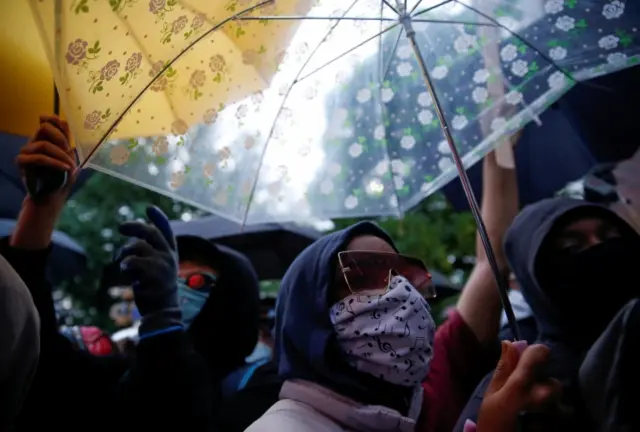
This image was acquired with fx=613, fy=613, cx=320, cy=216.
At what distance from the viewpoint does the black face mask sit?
2.08 metres

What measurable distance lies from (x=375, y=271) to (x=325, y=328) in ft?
0.76

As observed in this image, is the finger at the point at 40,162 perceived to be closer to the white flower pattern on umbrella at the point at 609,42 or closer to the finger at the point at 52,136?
the finger at the point at 52,136

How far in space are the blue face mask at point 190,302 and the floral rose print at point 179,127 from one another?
69 cm

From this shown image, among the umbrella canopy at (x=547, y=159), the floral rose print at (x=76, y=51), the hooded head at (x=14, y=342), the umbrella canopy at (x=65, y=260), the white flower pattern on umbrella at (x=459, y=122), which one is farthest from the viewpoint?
the umbrella canopy at (x=65, y=260)

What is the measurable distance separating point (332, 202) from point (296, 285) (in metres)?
0.56

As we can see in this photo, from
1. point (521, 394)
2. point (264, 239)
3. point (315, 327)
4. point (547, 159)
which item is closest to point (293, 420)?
point (315, 327)

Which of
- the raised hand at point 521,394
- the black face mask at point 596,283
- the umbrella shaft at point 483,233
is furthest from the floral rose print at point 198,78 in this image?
the black face mask at point 596,283

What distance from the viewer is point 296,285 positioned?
70.3 inches

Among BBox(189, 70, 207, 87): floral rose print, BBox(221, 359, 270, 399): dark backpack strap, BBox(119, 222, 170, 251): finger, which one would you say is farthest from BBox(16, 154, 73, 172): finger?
BBox(221, 359, 270, 399): dark backpack strap

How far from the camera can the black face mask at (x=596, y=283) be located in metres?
2.08

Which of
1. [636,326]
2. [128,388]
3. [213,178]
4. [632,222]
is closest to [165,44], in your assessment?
[213,178]

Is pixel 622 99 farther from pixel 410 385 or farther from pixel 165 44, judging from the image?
pixel 165 44

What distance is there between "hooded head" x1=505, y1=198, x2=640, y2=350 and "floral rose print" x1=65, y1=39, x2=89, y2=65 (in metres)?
1.63

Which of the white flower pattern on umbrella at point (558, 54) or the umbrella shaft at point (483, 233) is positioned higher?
the white flower pattern on umbrella at point (558, 54)
